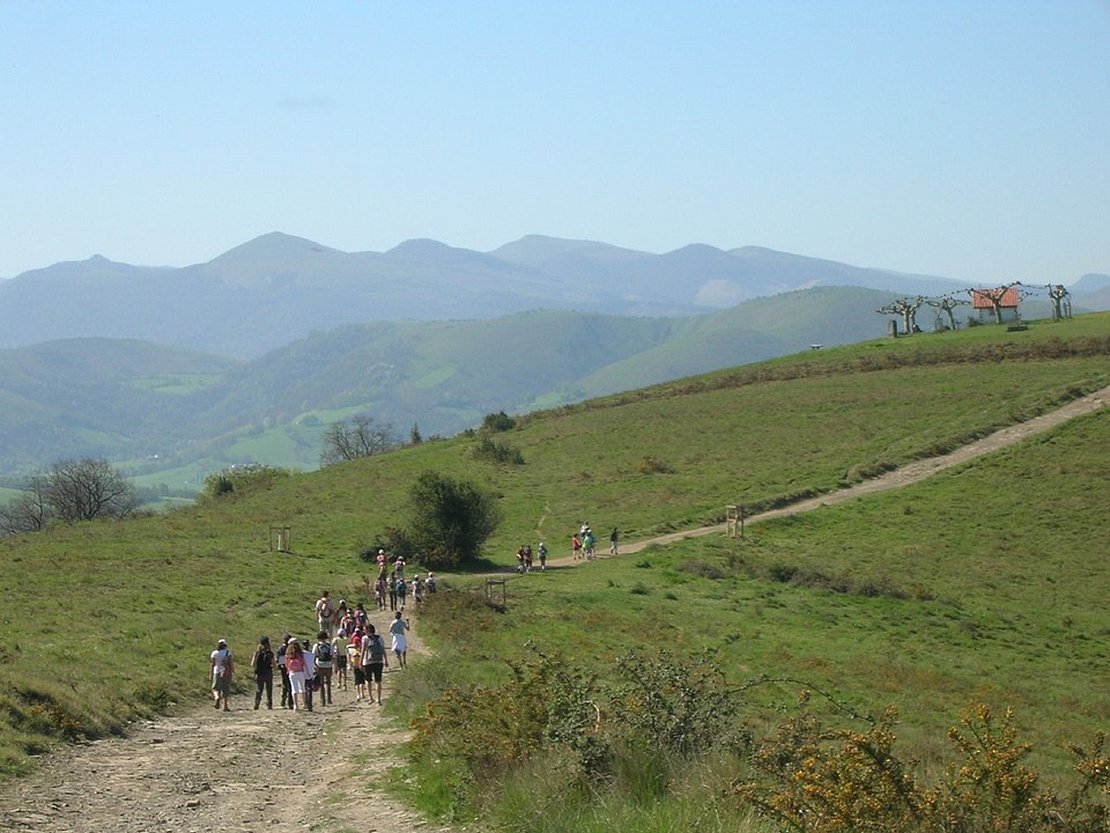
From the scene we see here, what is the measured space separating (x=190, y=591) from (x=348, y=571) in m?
10.7

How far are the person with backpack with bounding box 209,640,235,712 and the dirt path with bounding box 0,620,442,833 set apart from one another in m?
1.59

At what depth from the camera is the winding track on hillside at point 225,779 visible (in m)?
15.0

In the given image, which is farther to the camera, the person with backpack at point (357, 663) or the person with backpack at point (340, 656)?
the person with backpack at point (340, 656)

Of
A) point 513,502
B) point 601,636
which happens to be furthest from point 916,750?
point 513,502

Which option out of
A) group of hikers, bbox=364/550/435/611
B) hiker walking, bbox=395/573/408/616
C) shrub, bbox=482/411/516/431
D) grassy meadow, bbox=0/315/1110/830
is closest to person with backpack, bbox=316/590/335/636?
grassy meadow, bbox=0/315/1110/830

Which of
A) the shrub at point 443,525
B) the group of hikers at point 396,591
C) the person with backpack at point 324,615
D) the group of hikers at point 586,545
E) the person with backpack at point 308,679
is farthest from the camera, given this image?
the shrub at point 443,525

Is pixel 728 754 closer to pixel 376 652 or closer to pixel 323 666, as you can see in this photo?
pixel 376 652

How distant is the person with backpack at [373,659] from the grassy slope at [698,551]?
11.3 feet

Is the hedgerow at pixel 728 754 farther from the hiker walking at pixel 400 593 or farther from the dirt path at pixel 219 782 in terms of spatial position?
the hiker walking at pixel 400 593

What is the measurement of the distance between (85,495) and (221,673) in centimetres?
6844

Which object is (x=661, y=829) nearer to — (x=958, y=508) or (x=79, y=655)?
(x=79, y=655)

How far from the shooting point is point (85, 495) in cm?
9012

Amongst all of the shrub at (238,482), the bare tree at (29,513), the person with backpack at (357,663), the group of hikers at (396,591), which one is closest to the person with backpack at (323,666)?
the person with backpack at (357,663)

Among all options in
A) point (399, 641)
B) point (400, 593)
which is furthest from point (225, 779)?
point (400, 593)
